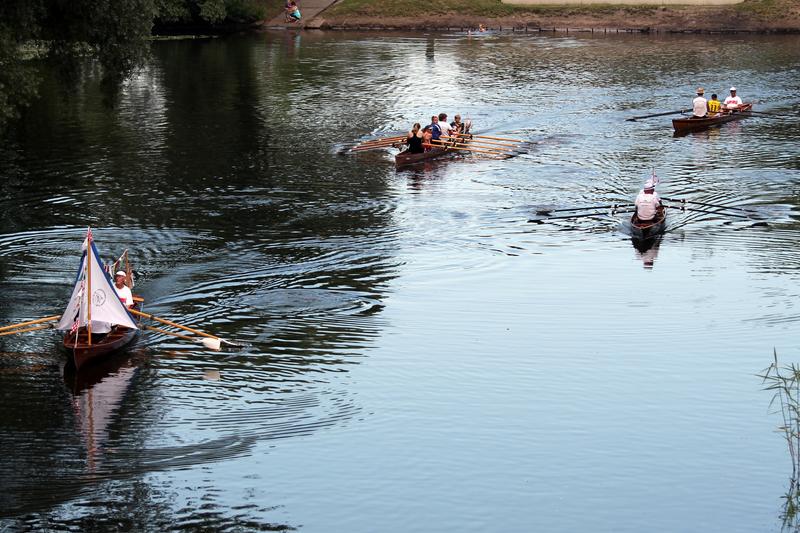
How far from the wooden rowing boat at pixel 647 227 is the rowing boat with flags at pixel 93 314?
19.1 meters

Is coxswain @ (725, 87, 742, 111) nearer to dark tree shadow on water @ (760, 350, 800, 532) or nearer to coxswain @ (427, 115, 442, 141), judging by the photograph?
coxswain @ (427, 115, 442, 141)

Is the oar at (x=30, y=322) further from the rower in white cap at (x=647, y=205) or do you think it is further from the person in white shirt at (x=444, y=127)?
the person in white shirt at (x=444, y=127)

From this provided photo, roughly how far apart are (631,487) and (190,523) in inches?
355

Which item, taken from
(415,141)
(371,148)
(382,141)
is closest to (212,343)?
(415,141)

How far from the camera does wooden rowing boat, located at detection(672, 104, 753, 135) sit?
6069 centimetres

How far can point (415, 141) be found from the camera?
53625 millimetres

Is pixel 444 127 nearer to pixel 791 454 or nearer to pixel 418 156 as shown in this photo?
pixel 418 156

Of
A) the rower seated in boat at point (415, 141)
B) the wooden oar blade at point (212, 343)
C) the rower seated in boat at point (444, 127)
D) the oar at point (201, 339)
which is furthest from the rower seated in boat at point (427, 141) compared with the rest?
the wooden oar blade at point (212, 343)

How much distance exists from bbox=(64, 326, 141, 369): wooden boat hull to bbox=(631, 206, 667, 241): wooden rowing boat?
18.8 meters

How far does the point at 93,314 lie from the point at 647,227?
2029 centimetres

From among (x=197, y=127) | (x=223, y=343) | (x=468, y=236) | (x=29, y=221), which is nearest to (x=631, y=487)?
(x=223, y=343)

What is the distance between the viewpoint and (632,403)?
2778 cm

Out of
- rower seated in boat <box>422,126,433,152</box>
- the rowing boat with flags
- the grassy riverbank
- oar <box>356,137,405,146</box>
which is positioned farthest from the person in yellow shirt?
the grassy riverbank

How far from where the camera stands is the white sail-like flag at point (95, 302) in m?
29.7
